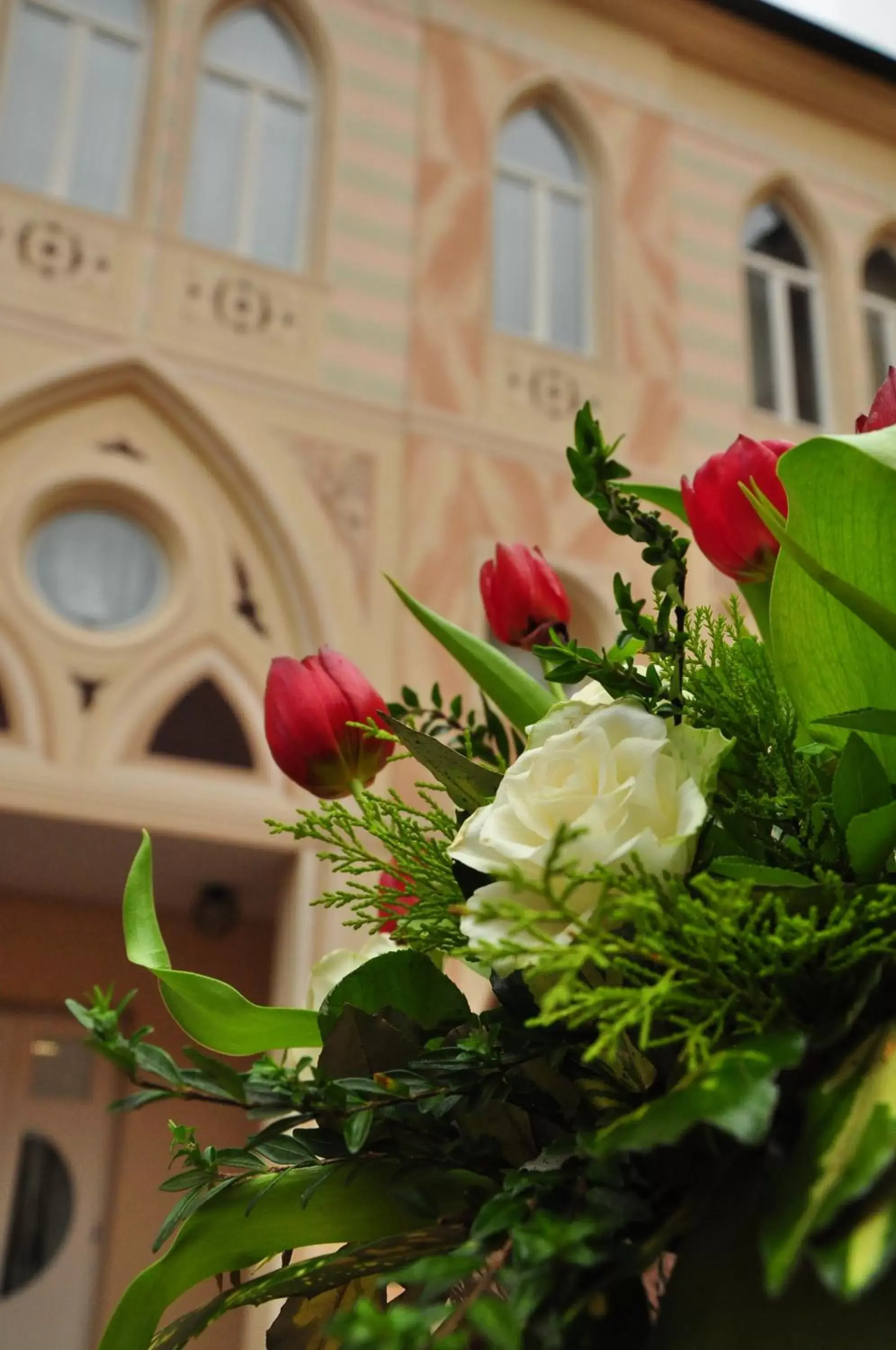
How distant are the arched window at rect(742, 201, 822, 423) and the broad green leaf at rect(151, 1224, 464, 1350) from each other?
5.96 m

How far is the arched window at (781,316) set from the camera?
621cm

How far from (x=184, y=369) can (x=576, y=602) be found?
1.79 metres

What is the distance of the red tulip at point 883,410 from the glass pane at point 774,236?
6440 mm

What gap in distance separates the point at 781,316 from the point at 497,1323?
6.64 m

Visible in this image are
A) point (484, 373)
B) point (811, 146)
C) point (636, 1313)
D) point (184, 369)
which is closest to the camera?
point (636, 1313)

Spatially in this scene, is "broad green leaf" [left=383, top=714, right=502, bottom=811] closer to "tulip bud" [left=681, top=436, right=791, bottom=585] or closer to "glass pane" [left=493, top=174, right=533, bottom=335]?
Result: "tulip bud" [left=681, top=436, right=791, bottom=585]

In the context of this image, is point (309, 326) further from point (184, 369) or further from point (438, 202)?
point (438, 202)

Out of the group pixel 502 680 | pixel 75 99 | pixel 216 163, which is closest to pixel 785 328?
pixel 216 163

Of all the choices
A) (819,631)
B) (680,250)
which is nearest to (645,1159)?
(819,631)

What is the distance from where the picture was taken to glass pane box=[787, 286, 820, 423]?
6.29 metres

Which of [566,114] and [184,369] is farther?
[566,114]

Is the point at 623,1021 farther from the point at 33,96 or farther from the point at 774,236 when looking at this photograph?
the point at 774,236

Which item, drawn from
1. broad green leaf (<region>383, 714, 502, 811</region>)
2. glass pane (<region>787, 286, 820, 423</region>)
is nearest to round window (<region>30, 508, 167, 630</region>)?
glass pane (<region>787, 286, 820, 423</region>)

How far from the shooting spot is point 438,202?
5363 mm
